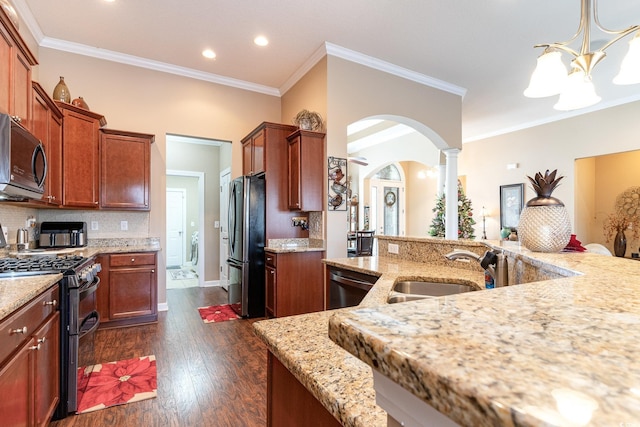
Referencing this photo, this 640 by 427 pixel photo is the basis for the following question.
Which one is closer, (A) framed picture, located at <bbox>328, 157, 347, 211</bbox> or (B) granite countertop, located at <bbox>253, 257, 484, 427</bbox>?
(B) granite countertop, located at <bbox>253, 257, 484, 427</bbox>

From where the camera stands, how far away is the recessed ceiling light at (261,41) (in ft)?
11.5

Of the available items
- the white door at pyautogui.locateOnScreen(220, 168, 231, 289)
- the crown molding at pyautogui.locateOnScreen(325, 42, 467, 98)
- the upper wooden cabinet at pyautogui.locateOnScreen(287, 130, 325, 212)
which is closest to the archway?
the crown molding at pyautogui.locateOnScreen(325, 42, 467, 98)

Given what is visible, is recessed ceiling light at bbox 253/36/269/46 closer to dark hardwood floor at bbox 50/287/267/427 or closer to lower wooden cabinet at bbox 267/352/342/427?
dark hardwood floor at bbox 50/287/267/427

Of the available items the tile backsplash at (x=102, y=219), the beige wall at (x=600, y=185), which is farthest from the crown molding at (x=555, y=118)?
the tile backsplash at (x=102, y=219)

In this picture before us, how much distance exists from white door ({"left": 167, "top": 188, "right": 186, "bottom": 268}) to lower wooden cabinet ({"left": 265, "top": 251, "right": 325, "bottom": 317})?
5.35 m

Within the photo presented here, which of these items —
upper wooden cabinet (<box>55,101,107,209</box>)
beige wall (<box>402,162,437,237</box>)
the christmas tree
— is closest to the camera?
upper wooden cabinet (<box>55,101,107,209</box>)

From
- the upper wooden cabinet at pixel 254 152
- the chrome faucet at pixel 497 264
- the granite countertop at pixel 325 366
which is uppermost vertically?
the upper wooden cabinet at pixel 254 152

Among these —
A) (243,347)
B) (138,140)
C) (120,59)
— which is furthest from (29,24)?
(243,347)

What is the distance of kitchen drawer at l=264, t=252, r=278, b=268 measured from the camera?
11.6 feet

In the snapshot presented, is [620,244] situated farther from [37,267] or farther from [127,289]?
[37,267]

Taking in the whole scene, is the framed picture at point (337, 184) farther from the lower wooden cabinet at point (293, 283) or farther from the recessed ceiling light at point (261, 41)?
the recessed ceiling light at point (261, 41)

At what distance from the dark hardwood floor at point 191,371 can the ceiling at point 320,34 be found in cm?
318

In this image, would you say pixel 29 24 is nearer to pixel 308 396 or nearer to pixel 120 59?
pixel 120 59

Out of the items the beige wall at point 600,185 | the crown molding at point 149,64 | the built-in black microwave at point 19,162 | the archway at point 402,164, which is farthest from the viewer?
the archway at point 402,164
